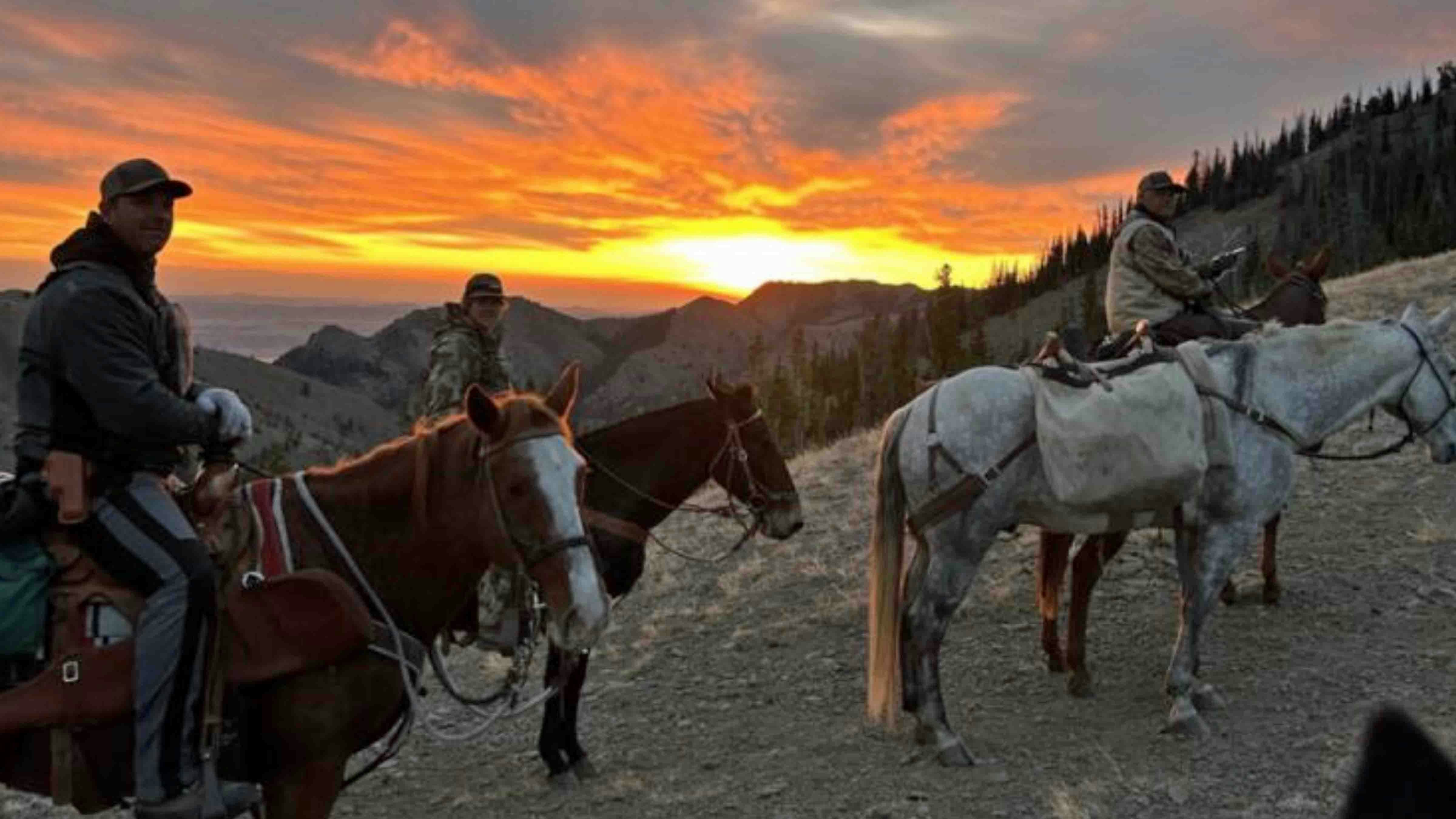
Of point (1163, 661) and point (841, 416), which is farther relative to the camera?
point (841, 416)

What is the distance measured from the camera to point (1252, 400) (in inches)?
305

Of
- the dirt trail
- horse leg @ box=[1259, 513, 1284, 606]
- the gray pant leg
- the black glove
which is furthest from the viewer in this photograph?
horse leg @ box=[1259, 513, 1284, 606]

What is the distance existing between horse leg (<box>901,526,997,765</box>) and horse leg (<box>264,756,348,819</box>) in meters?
4.22

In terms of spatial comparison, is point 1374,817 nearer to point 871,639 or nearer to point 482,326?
point 871,639

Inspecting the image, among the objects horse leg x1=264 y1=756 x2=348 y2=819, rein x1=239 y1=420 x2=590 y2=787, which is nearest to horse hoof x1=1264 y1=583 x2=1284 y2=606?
rein x1=239 y1=420 x2=590 y2=787

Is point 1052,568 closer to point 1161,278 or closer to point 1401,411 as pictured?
point 1161,278

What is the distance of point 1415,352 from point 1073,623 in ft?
10.9

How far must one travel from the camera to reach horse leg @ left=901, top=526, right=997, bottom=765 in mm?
7254

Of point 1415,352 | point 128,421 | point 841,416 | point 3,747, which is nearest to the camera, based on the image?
point 128,421

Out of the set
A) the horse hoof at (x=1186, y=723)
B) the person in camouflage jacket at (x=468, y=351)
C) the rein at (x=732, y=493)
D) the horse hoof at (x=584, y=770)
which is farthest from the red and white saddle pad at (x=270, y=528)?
the horse hoof at (x=1186, y=723)

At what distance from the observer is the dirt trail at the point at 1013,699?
21.8 ft

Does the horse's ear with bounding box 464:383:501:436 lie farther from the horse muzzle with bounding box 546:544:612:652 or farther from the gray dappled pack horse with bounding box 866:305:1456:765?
the gray dappled pack horse with bounding box 866:305:1456:765

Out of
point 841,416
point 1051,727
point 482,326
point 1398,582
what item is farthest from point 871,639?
point 841,416

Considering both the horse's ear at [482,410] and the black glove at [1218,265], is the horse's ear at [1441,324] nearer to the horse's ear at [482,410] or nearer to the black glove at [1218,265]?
the black glove at [1218,265]
